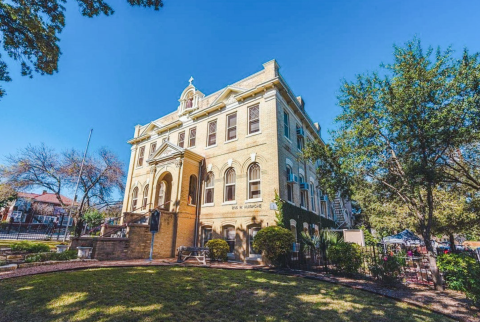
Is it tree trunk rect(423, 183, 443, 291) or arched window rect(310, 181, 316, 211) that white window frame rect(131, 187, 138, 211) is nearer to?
arched window rect(310, 181, 316, 211)

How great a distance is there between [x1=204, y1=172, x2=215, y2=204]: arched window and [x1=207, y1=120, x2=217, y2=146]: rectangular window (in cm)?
260

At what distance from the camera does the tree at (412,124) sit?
324 inches

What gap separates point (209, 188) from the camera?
16578 millimetres

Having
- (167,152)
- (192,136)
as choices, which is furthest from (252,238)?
(192,136)

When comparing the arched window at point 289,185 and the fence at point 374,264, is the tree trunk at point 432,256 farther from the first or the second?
the arched window at point 289,185

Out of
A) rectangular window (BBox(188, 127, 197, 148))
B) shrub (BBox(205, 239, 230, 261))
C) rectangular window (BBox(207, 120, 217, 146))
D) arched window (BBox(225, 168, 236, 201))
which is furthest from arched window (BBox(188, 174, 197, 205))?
shrub (BBox(205, 239, 230, 261))

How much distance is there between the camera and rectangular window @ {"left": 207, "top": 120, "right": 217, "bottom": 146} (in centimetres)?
1781

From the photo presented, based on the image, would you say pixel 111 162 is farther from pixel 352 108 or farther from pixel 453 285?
pixel 453 285

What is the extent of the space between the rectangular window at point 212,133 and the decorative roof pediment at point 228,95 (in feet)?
5.18

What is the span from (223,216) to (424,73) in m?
12.3

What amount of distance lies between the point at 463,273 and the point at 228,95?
51.7ft

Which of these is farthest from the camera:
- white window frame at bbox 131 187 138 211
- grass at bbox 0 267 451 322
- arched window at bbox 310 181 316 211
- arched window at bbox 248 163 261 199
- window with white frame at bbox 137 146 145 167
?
window with white frame at bbox 137 146 145 167

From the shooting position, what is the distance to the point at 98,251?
445 inches

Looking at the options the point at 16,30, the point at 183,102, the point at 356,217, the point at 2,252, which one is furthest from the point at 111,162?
the point at 356,217
